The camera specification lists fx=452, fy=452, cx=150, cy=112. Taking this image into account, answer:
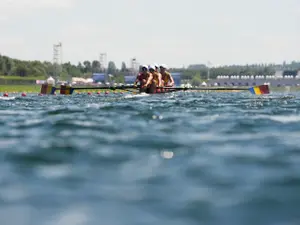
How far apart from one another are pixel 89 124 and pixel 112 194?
576 centimetres

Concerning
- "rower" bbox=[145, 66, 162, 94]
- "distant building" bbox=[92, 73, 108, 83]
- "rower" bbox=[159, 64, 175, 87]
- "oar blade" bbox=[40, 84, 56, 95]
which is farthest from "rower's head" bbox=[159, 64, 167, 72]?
"distant building" bbox=[92, 73, 108, 83]

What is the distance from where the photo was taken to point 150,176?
19.1ft

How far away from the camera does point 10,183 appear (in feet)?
18.5

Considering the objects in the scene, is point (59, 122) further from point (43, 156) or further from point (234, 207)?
point (234, 207)

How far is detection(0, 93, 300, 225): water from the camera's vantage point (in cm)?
458

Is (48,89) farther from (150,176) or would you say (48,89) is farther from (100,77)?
(100,77)

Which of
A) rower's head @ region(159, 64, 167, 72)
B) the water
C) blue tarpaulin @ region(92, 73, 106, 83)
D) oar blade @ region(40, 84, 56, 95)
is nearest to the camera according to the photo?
the water

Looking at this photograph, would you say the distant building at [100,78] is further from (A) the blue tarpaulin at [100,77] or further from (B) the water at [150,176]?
(B) the water at [150,176]

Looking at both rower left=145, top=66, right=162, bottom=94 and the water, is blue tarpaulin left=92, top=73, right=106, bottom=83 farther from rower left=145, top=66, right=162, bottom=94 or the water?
the water

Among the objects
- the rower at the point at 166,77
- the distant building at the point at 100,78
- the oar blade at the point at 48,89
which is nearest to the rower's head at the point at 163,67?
the rower at the point at 166,77

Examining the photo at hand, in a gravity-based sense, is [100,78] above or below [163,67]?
below

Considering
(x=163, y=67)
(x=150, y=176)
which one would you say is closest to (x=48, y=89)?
(x=163, y=67)

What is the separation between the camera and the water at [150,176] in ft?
15.0

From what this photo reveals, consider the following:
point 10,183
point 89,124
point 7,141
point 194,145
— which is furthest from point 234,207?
point 89,124
